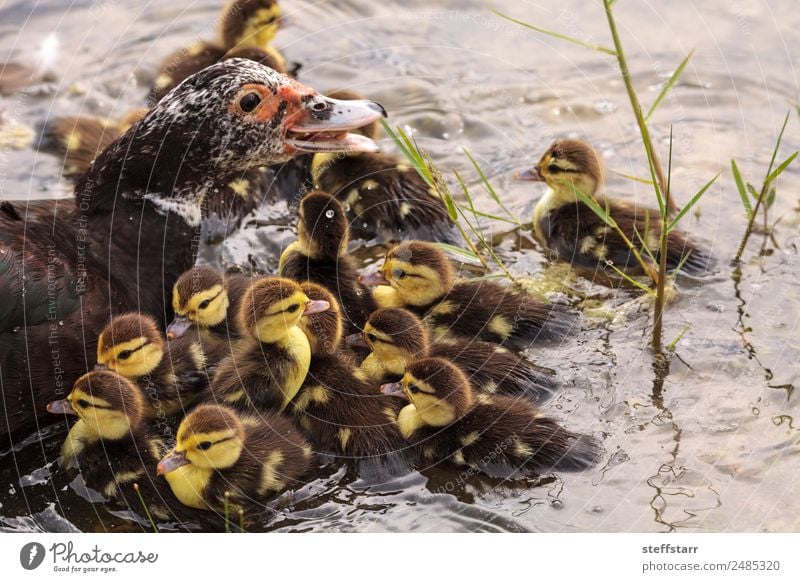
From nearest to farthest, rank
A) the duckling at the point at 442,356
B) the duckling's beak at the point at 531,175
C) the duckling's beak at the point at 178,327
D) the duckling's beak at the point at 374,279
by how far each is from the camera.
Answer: the duckling at the point at 442,356, the duckling's beak at the point at 178,327, the duckling's beak at the point at 374,279, the duckling's beak at the point at 531,175

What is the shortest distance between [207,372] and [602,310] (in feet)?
4.80

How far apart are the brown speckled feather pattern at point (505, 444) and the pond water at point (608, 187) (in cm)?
5

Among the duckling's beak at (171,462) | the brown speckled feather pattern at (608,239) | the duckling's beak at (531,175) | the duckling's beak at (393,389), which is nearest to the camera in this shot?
the duckling's beak at (171,462)

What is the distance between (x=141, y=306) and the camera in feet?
12.8

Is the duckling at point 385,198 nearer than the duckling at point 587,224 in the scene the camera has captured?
No

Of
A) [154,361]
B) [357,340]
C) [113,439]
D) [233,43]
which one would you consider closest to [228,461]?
[113,439]

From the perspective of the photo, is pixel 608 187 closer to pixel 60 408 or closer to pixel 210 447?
pixel 210 447

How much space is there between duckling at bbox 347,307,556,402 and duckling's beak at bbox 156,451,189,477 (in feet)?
2.47

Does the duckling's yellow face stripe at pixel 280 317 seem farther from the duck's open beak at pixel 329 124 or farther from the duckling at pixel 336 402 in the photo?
the duck's open beak at pixel 329 124

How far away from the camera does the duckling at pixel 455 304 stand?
3.97 metres
